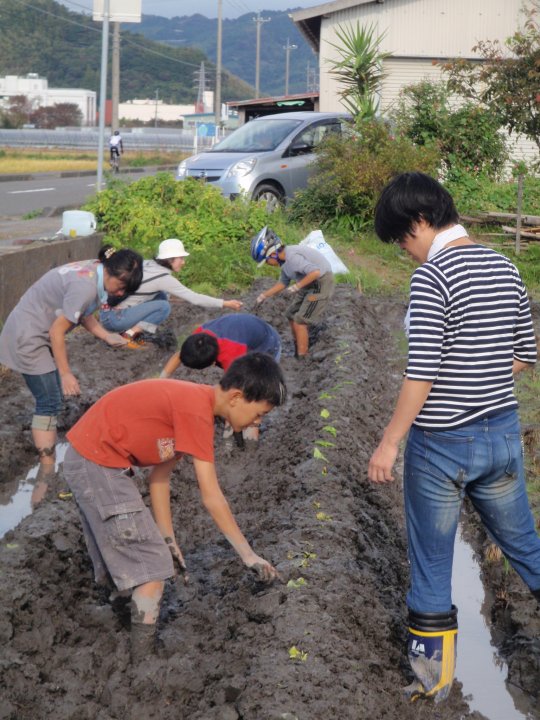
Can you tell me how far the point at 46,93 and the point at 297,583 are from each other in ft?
311

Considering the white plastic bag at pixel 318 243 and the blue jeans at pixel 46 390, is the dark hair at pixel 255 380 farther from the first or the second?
the white plastic bag at pixel 318 243

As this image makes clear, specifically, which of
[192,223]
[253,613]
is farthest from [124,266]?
[192,223]

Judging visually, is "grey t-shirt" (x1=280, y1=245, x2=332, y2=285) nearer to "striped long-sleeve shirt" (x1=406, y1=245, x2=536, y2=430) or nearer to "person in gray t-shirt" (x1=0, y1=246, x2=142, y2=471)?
"person in gray t-shirt" (x1=0, y1=246, x2=142, y2=471)

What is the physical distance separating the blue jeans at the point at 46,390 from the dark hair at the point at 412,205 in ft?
12.0

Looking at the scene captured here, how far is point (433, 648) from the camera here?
3.73m

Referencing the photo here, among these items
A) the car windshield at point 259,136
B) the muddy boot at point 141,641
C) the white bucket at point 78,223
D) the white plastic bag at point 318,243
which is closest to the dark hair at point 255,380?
the muddy boot at point 141,641

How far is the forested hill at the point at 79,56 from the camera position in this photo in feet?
311

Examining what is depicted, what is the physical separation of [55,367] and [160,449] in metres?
2.86

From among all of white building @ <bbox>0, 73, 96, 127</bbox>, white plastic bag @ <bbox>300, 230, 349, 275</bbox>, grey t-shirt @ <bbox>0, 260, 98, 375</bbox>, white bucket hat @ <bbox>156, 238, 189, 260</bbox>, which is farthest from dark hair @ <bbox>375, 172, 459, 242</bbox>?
white building @ <bbox>0, 73, 96, 127</bbox>

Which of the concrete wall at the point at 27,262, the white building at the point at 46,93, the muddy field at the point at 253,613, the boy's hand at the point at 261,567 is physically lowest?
the muddy field at the point at 253,613

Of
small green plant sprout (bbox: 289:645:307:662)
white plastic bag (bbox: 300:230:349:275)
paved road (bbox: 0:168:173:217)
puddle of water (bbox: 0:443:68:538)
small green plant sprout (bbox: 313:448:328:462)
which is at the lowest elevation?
puddle of water (bbox: 0:443:68:538)

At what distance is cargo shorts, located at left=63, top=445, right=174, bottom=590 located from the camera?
404cm

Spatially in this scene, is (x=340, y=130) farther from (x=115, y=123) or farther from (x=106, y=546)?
(x=115, y=123)

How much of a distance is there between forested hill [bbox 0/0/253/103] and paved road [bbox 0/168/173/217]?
200 feet
